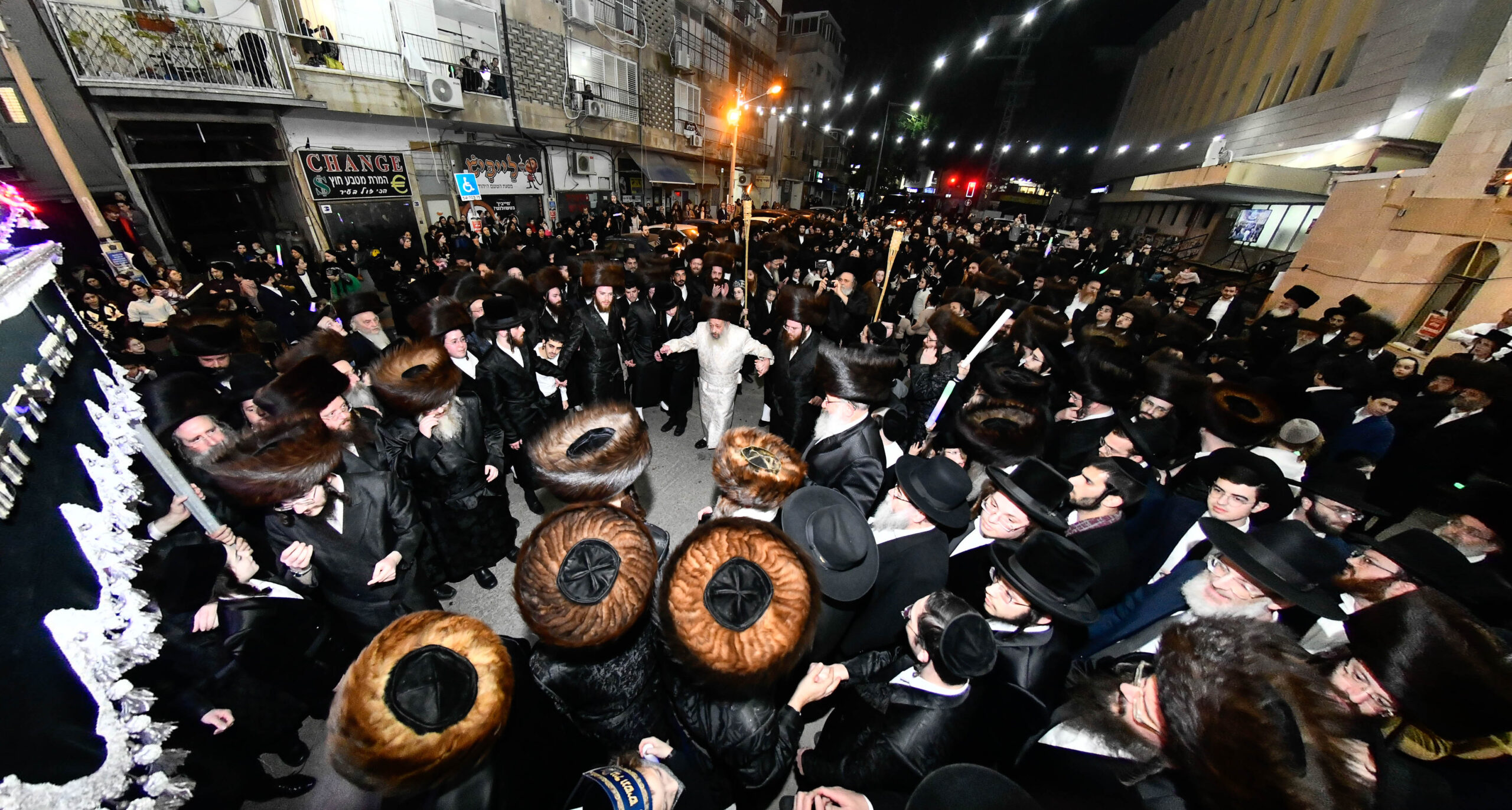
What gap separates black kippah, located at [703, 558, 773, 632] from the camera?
4.72 ft

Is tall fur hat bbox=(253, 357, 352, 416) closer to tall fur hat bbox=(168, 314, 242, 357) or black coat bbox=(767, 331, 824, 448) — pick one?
tall fur hat bbox=(168, 314, 242, 357)

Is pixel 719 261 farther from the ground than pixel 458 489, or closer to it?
farther from the ground

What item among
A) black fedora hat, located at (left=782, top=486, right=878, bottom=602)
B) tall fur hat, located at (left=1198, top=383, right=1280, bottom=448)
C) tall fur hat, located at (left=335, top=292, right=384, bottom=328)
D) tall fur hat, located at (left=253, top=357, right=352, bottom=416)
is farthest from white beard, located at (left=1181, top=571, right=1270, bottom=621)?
tall fur hat, located at (left=335, top=292, right=384, bottom=328)

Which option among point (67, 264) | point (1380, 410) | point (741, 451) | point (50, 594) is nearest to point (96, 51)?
point (67, 264)

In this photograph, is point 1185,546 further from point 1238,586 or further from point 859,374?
point 859,374

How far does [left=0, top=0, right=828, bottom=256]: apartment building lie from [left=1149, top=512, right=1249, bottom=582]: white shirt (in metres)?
7.00

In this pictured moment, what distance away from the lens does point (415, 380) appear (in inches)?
119

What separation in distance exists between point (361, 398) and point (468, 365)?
2.79 ft

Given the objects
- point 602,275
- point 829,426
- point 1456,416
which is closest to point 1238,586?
point 829,426

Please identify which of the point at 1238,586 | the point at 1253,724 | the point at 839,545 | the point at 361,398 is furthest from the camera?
the point at 361,398

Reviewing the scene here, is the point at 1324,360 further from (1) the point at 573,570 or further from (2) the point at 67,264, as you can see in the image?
(2) the point at 67,264

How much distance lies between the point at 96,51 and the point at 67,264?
3902 mm

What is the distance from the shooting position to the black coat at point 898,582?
2301 millimetres

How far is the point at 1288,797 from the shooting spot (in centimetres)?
103
